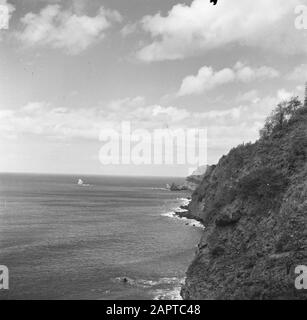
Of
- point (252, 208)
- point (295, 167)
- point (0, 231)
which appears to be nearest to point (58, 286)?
point (252, 208)

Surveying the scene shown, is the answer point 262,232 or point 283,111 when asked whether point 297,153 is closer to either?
point 262,232

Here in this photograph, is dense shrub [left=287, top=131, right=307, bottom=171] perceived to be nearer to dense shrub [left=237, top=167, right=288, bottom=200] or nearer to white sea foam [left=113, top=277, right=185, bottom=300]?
dense shrub [left=237, top=167, right=288, bottom=200]

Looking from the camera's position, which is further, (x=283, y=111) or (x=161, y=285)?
(x=283, y=111)

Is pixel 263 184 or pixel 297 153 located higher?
pixel 297 153

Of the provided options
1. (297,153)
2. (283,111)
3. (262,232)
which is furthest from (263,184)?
(283,111)

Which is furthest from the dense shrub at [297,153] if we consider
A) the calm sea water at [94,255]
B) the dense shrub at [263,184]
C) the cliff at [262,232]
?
the calm sea water at [94,255]

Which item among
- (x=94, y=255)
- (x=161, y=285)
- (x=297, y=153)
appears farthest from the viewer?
(x=94, y=255)

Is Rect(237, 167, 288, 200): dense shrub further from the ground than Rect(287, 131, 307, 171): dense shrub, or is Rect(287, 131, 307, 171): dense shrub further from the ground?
Rect(287, 131, 307, 171): dense shrub

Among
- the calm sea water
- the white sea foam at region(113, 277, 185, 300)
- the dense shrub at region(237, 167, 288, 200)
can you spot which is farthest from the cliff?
the calm sea water

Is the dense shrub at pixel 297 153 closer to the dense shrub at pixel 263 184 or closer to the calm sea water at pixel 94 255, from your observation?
the dense shrub at pixel 263 184

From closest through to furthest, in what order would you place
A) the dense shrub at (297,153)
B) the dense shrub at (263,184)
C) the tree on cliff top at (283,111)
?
the dense shrub at (263,184), the dense shrub at (297,153), the tree on cliff top at (283,111)
